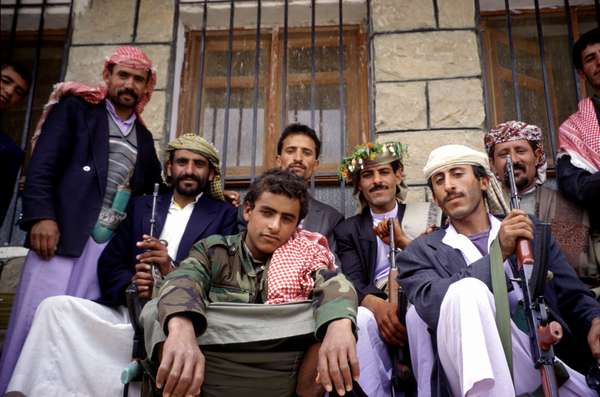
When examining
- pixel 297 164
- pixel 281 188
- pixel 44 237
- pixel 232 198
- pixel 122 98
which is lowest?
pixel 44 237

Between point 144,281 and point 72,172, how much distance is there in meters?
1.04

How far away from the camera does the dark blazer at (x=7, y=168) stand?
392cm

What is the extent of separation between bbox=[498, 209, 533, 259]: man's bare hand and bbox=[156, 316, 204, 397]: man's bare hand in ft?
4.33

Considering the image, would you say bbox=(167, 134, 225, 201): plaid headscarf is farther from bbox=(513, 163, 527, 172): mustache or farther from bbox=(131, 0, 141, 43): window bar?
bbox=(513, 163, 527, 172): mustache

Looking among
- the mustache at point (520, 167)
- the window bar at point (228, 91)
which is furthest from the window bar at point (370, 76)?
the mustache at point (520, 167)

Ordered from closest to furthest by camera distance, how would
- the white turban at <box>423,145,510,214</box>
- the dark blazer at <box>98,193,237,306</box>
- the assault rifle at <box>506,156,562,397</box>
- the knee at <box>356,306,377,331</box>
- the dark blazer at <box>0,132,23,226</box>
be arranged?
the assault rifle at <box>506,156,562,397</box> < the knee at <box>356,306,377,331</box> < the white turban at <box>423,145,510,214</box> < the dark blazer at <box>98,193,237,306</box> < the dark blazer at <box>0,132,23,226</box>

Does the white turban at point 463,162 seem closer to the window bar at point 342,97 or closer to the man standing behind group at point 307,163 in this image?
the man standing behind group at point 307,163

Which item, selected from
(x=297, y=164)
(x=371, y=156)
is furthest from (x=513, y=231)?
(x=297, y=164)

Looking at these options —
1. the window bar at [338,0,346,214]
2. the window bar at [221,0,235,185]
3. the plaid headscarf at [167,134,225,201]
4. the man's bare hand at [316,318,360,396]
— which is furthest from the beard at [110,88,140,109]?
the man's bare hand at [316,318,360,396]

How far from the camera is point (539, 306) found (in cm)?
A: 251

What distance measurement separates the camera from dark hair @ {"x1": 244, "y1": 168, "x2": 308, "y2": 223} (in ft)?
9.90

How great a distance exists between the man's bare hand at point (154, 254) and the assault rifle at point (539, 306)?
171 cm

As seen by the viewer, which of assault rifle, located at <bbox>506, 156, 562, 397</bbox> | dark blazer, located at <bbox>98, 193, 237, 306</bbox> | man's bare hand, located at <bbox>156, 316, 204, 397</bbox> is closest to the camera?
man's bare hand, located at <bbox>156, 316, 204, 397</bbox>

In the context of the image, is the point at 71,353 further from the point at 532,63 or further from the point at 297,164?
the point at 532,63
